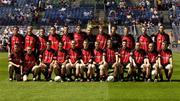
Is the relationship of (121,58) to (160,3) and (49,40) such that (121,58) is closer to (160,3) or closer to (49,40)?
(49,40)

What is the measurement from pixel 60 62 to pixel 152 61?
3.39 m

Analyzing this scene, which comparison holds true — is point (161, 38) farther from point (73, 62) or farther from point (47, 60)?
point (47, 60)

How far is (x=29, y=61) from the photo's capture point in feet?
64.3

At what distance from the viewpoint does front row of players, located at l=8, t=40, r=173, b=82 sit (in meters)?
19.1

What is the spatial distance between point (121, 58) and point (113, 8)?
3077 cm

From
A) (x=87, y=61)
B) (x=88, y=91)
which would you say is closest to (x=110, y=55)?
(x=87, y=61)

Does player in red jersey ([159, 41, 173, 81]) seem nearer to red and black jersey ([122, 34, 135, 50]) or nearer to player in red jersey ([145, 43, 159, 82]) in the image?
player in red jersey ([145, 43, 159, 82])

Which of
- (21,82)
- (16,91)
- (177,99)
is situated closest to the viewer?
(177,99)

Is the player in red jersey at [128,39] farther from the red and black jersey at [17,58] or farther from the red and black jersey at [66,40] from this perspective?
the red and black jersey at [17,58]

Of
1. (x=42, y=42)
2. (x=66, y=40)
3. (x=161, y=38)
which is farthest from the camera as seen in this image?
(x=42, y=42)

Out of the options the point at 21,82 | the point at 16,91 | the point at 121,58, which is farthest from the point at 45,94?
the point at 121,58

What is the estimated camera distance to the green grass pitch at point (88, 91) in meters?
15.0

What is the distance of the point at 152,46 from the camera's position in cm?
1944

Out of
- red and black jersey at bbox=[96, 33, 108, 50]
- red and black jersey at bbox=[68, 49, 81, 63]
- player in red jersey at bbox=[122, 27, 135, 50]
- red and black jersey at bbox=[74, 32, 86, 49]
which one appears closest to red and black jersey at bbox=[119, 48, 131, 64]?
player in red jersey at bbox=[122, 27, 135, 50]
